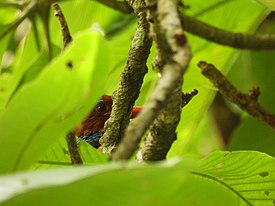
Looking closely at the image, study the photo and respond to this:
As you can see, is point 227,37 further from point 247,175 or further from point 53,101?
point 247,175

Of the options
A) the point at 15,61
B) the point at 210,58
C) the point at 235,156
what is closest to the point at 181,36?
the point at 235,156

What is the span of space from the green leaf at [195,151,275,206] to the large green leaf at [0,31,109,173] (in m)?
0.43

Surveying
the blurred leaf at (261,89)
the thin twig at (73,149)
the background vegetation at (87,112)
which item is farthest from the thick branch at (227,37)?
the blurred leaf at (261,89)

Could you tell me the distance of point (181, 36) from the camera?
0.72 metres

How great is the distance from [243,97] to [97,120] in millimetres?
769

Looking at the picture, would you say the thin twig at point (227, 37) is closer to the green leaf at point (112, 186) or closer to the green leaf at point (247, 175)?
the green leaf at point (112, 186)

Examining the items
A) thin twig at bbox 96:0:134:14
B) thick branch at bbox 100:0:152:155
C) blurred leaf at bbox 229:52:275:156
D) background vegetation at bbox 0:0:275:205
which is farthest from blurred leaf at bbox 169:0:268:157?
thick branch at bbox 100:0:152:155

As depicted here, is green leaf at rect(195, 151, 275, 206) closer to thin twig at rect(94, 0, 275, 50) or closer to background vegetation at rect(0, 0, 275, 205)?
background vegetation at rect(0, 0, 275, 205)

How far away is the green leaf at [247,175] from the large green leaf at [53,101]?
1.41ft

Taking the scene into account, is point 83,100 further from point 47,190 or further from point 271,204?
point 271,204

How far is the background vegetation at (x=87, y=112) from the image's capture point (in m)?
0.67

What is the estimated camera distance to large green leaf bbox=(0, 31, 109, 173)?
2.42 ft

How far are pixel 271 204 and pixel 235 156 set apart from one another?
0.35 feet

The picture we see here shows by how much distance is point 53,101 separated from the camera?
756 millimetres
